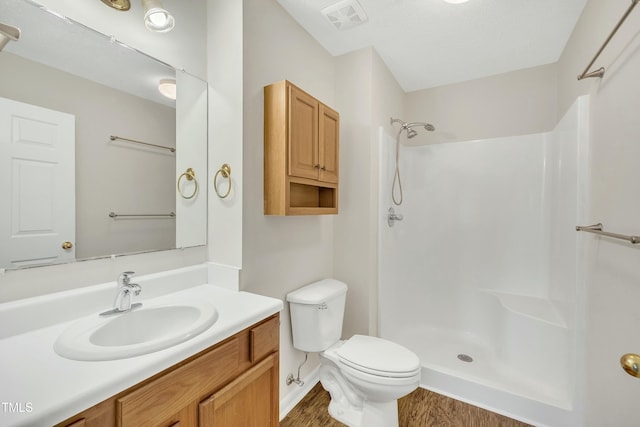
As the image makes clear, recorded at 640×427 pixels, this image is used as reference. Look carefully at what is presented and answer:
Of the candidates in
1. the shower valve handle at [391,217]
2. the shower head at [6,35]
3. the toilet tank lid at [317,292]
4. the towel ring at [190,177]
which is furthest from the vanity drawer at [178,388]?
the shower valve handle at [391,217]

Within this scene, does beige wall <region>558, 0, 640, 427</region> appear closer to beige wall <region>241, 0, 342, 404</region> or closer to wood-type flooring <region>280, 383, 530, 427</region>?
wood-type flooring <region>280, 383, 530, 427</region>

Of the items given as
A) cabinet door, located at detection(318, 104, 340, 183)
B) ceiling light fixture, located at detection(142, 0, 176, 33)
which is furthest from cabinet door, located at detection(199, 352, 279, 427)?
ceiling light fixture, located at detection(142, 0, 176, 33)

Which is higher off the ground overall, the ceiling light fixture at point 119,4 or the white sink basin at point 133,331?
the ceiling light fixture at point 119,4

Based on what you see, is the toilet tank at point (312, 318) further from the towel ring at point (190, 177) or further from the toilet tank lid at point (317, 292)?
the towel ring at point (190, 177)

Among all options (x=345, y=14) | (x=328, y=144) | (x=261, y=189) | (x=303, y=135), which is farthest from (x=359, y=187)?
(x=345, y=14)

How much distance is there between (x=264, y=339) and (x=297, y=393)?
88 cm

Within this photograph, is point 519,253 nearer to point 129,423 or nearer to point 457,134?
point 457,134

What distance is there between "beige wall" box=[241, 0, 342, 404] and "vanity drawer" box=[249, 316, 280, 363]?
30cm

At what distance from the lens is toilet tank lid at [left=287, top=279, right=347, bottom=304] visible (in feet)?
5.21

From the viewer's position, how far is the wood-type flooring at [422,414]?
1572 millimetres

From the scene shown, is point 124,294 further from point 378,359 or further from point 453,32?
point 453,32

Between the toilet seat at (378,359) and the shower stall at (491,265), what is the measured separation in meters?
0.55

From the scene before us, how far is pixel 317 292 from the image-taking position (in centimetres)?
167

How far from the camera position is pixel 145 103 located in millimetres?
1263
